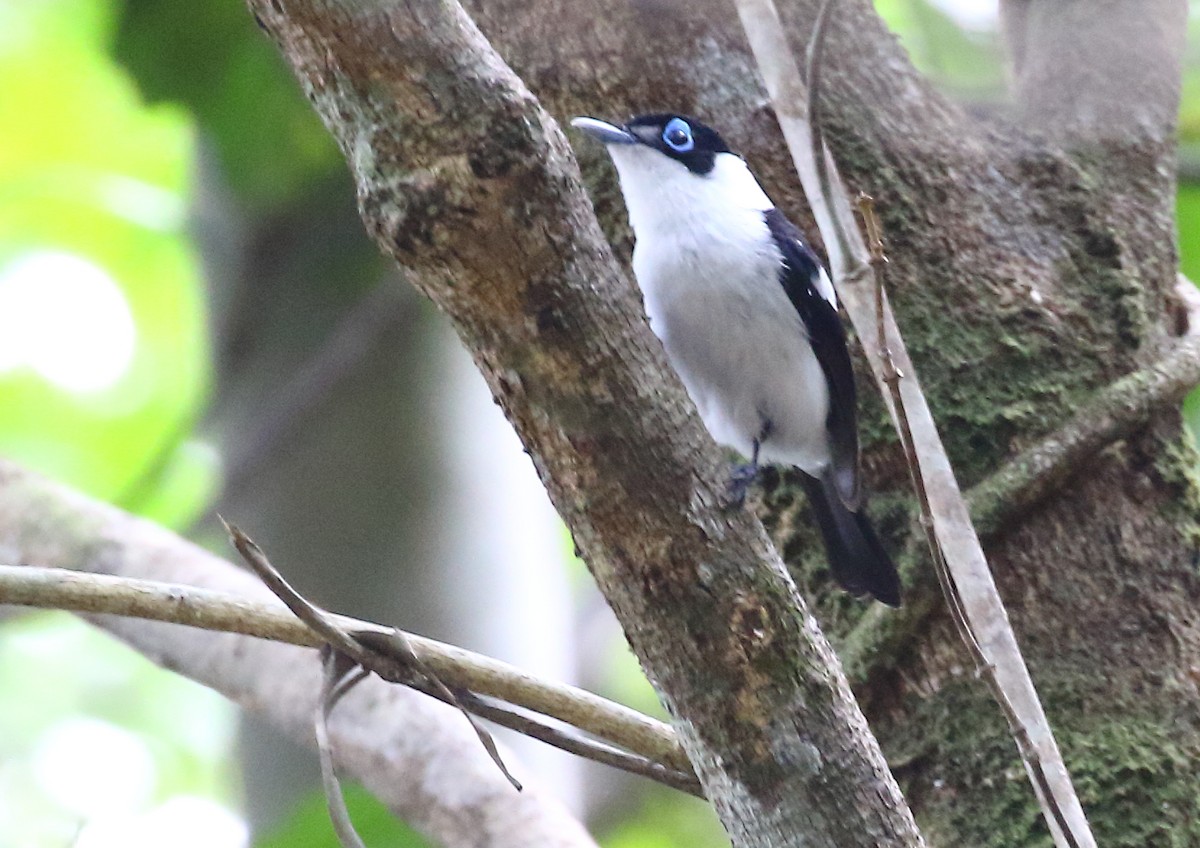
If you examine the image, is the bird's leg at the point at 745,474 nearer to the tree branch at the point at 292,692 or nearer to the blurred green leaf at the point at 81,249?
the tree branch at the point at 292,692

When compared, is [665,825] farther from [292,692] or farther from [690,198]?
[690,198]

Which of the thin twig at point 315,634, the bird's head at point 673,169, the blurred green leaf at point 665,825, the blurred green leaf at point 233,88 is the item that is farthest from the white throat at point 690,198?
the blurred green leaf at point 665,825

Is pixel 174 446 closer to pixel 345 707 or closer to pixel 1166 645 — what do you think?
pixel 345 707

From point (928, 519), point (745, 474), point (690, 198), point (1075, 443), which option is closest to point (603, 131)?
point (690, 198)

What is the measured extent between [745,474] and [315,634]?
0.59m

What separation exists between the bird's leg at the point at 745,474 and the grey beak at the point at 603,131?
1.89 ft

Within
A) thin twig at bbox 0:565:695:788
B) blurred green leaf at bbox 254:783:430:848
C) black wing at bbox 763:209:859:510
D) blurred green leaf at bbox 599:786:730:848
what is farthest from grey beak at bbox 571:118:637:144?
blurred green leaf at bbox 599:786:730:848

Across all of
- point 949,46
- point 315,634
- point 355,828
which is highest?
point 949,46

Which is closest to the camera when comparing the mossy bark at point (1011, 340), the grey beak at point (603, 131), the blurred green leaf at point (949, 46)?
the mossy bark at point (1011, 340)

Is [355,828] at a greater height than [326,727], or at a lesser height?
lesser

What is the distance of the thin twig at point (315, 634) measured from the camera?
1279 mm

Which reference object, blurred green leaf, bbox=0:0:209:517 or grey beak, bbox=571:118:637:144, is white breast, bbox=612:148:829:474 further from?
blurred green leaf, bbox=0:0:209:517

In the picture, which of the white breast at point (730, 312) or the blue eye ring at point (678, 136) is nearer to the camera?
the blue eye ring at point (678, 136)

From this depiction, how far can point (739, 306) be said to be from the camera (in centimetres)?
256
